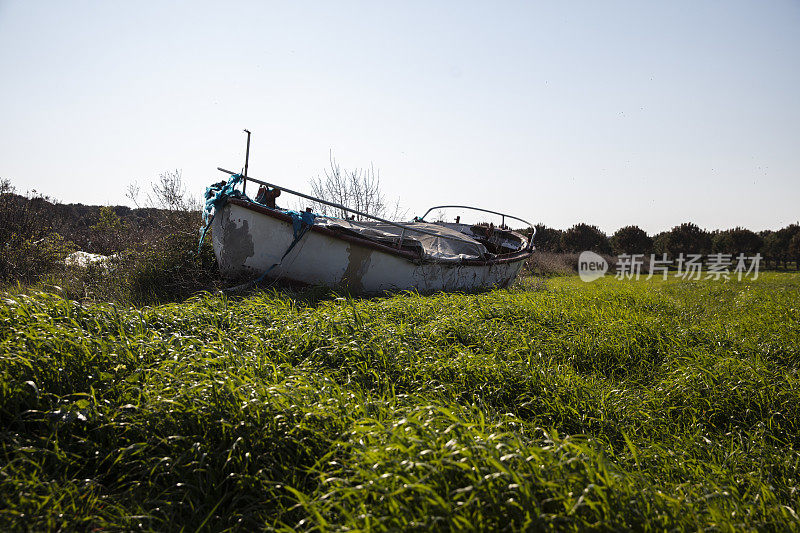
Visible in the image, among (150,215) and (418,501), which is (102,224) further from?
(418,501)

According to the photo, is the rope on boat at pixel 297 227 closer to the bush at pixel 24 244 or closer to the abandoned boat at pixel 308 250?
the abandoned boat at pixel 308 250

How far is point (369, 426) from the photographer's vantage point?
2361mm

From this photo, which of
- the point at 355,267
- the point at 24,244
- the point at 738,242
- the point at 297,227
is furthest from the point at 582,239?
the point at 24,244

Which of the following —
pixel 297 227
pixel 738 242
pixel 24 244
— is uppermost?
pixel 738 242

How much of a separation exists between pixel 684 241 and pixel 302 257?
107ft

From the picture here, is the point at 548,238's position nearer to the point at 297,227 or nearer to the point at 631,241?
the point at 631,241

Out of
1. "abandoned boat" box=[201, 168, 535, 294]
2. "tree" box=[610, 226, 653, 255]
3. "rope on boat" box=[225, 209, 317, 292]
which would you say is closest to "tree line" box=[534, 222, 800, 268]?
"tree" box=[610, 226, 653, 255]

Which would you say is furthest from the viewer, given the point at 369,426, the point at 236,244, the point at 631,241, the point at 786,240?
the point at 786,240

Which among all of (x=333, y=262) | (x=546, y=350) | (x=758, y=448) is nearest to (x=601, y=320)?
(x=546, y=350)

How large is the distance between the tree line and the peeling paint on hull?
914 inches

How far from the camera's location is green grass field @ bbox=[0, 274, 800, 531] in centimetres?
185

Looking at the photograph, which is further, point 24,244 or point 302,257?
point 24,244

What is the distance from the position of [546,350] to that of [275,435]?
119 inches

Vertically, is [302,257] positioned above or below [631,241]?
below
